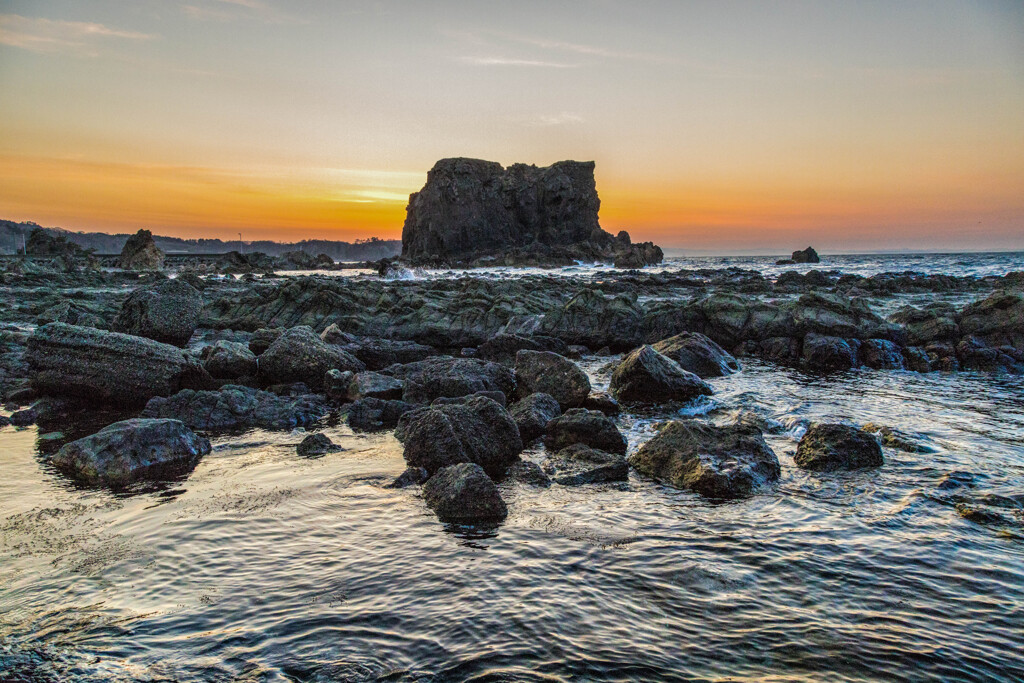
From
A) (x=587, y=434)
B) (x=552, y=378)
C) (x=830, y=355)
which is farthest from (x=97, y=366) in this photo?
(x=830, y=355)

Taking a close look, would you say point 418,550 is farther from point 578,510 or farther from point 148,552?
point 148,552

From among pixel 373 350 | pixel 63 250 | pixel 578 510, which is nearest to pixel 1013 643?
pixel 578 510

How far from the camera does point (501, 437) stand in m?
9.18

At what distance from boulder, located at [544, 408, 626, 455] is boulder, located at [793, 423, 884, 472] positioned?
9.14 ft

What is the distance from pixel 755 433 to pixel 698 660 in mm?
5496

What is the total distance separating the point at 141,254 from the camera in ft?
239

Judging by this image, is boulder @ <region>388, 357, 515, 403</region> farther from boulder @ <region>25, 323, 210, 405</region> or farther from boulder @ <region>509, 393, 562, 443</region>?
boulder @ <region>25, 323, 210, 405</region>

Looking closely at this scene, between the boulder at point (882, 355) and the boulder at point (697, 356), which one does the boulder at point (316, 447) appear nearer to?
the boulder at point (697, 356)

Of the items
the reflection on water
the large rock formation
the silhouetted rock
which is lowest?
the reflection on water

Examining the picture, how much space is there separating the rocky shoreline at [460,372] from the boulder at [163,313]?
0.17 feet

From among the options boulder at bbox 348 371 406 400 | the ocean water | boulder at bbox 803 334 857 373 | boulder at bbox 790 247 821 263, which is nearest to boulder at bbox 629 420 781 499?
the ocean water

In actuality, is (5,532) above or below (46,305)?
below

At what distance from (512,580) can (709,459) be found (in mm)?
3882

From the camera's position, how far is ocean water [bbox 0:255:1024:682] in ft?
14.5
